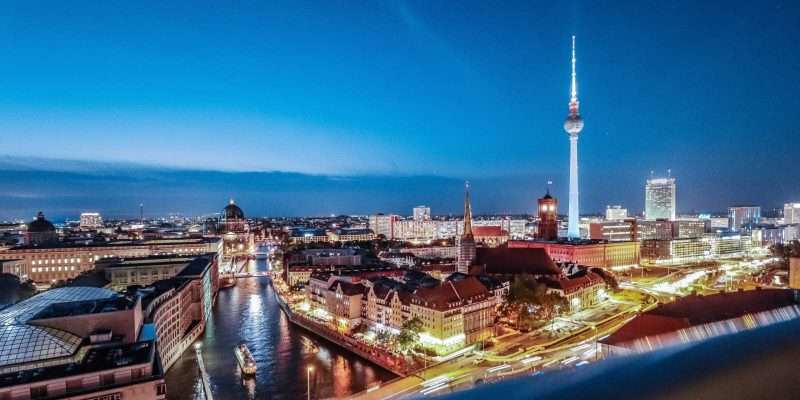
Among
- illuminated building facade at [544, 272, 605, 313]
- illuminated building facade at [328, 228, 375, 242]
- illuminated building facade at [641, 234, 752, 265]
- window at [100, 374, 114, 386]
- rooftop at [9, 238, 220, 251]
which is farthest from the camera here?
illuminated building facade at [328, 228, 375, 242]

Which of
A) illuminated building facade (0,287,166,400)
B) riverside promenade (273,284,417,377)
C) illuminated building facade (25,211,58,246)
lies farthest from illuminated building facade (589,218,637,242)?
illuminated building facade (25,211,58,246)

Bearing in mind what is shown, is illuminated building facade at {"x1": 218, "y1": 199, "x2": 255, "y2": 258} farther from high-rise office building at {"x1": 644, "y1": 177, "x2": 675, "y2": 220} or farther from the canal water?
high-rise office building at {"x1": 644, "y1": 177, "x2": 675, "y2": 220}

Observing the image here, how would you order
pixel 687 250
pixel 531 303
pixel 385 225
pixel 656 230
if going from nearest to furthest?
pixel 531 303
pixel 687 250
pixel 656 230
pixel 385 225

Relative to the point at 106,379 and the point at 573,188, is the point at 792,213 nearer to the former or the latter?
the point at 573,188

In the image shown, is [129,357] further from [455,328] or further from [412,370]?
[455,328]

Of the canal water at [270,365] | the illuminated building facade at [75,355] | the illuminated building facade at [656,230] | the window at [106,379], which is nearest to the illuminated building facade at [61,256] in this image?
the canal water at [270,365]

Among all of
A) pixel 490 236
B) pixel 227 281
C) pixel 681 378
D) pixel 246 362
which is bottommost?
pixel 227 281

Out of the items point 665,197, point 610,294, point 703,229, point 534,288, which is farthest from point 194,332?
point 665,197

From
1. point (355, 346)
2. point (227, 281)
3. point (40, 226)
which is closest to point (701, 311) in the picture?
point (355, 346)
